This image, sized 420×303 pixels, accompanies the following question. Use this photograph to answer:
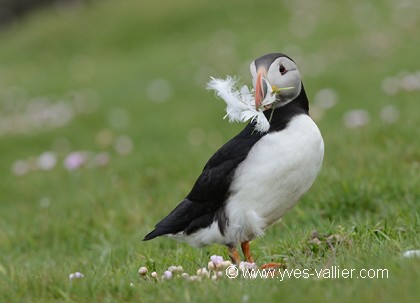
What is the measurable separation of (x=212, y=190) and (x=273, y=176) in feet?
1.58

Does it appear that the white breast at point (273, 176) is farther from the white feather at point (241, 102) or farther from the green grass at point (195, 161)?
the green grass at point (195, 161)

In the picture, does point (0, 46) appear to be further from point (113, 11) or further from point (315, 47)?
point (315, 47)

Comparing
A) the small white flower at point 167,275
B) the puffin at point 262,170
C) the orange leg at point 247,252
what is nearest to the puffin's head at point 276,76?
the puffin at point 262,170

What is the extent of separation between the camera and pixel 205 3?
25891 mm

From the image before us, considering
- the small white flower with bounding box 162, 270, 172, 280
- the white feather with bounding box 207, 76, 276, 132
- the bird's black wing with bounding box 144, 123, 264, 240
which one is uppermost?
the white feather with bounding box 207, 76, 276, 132

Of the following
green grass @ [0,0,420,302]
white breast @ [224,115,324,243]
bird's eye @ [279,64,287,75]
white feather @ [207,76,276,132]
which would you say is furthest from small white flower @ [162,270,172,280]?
bird's eye @ [279,64,287,75]

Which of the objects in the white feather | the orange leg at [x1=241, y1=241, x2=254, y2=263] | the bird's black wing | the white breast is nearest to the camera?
the white breast

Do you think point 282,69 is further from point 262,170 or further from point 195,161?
point 195,161

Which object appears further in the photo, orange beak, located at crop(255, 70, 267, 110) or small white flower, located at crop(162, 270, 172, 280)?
orange beak, located at crop(255, 70, 267, 110)

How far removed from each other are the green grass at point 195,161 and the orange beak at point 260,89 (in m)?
0.94

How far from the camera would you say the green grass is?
13.6 ft

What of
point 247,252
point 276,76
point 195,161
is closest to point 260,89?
point 276,76

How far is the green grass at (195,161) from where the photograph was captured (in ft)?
13.6

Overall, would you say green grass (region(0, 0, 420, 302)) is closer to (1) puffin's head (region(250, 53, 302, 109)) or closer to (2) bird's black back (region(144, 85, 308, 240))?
(2) bird's black back (region(144, 85, 308, 240))
